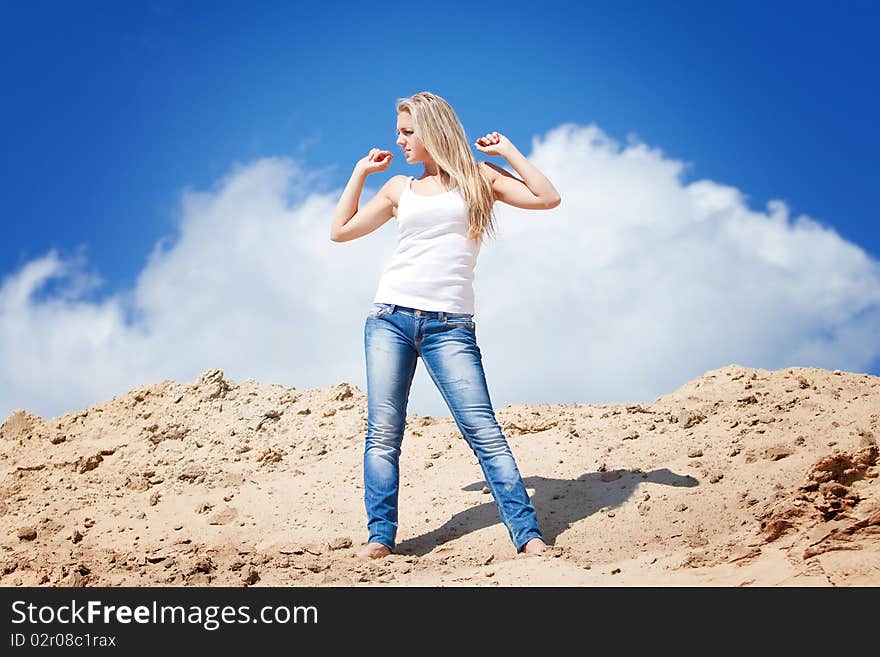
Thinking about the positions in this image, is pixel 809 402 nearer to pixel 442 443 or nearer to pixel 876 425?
pixel 876 425

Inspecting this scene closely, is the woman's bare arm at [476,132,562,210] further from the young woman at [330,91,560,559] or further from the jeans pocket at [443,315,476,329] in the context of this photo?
the jeans pocket at [443,315,476,329]

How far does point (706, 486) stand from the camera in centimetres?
595

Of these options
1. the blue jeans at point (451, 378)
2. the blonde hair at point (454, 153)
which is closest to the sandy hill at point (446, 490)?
the blue jeans at point (451, 378)

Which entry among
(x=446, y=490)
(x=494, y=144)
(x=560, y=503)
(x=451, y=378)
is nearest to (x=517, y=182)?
(x=494, y=144)

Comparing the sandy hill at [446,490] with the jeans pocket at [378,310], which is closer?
the sandy hill at [446,490]

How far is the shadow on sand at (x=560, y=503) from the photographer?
5.81 meters

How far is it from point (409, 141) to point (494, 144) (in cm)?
50

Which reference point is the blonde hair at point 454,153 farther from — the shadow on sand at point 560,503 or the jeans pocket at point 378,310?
the shadow on sand at point 560,503

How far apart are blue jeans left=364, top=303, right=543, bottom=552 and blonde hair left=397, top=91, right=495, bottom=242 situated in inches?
23.1

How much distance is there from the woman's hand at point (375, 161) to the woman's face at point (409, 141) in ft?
0.60

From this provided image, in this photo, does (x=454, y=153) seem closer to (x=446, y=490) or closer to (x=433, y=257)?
(x=433, y=257)

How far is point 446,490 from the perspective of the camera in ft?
22.3

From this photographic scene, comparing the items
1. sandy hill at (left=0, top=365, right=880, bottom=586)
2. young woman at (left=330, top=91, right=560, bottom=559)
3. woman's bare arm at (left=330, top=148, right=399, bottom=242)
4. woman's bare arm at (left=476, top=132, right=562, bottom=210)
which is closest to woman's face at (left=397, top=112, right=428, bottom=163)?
young woman at (left=330, top=91, right=560, bottom=559)
